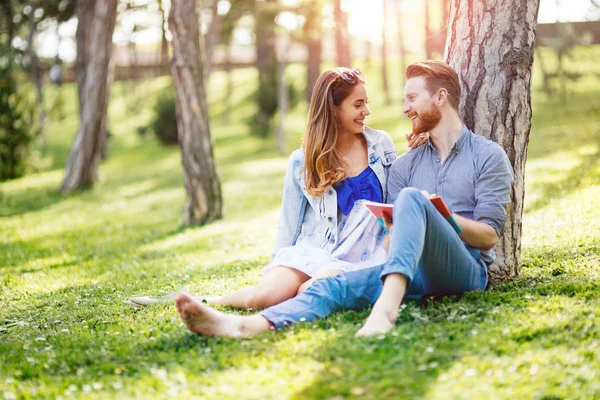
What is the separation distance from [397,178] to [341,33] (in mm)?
17219

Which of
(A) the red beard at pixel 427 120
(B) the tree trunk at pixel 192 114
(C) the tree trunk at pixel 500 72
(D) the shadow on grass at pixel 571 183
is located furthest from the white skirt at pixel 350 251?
(B) the tree trunk at pixel 192 114

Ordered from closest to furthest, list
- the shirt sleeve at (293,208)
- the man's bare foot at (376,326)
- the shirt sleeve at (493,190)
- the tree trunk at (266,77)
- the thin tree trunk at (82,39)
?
the man's bare foot at (376,326) → the shirt sleeve at (493,190) → the shirt sleeve at (293,208) → the thin tree trunk at (82,39) → the tree trunk at (266,77)

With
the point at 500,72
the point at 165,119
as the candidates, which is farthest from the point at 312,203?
the point at 165,119

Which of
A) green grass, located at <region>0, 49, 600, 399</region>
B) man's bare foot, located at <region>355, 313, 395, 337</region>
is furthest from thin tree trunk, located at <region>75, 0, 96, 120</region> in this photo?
man's bare foot, located at <region>355, 313, 395, 337</region>

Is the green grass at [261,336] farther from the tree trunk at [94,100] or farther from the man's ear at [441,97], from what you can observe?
the tree trunk at [94,100]

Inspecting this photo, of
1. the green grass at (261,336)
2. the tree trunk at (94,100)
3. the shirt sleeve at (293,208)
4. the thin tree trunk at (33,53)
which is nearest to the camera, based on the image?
the green grass at (261,336)

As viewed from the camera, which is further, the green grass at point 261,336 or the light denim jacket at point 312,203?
the light denim jacket at point 312,203

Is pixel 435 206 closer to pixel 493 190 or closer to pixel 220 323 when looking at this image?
pixel 493 190

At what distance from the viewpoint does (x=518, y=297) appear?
460 cm

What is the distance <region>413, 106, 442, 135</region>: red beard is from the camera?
4.74 m

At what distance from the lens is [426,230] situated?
409 centimetres

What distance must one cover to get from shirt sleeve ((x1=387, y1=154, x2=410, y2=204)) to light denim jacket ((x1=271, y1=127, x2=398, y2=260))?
120 mm

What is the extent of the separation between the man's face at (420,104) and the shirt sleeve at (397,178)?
339 mm

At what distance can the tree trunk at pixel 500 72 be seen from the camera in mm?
4969
